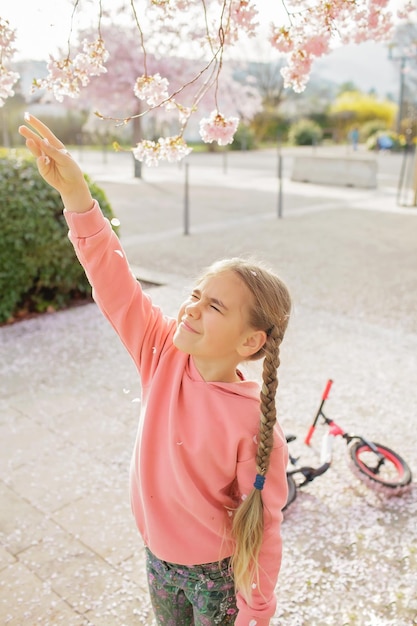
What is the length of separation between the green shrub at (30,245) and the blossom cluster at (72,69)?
3084 millimetres

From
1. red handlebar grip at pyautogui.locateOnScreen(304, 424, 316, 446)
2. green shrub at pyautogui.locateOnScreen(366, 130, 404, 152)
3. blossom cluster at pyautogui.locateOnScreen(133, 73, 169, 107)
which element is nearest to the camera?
blossom cluster at pyautogui.locateOnScreen(133, 73, 169, 107)

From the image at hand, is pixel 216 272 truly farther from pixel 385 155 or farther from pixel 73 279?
pixel 385 155

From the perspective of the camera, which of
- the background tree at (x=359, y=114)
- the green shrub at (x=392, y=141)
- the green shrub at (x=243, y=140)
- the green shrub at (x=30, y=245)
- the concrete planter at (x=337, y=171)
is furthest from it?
the background tree at (x=359, y=114)

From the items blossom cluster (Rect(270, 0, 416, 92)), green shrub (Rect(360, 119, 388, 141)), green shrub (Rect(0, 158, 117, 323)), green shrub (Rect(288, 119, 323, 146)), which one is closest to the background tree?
green shrub (Rect(360, 119, 388, 141))

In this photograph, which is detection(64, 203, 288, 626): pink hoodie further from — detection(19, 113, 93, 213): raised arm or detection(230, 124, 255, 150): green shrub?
detection(230, 124, 255, 150): green shrub

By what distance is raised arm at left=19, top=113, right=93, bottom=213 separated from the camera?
1.42 metres

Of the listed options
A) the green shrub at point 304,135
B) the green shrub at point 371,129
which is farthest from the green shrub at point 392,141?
the green shrub at point 371,129

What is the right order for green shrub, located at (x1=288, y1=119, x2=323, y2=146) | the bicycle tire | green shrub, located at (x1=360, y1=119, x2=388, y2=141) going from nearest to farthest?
the bicycle tire
green shrub, located at (x1=288, y1=119, x2=323, y2=146)
green shrub, located at (x1=360, y1=119, x2=388, y2=141)

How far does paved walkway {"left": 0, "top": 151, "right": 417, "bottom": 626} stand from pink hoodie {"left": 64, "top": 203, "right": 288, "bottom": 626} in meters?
0.88

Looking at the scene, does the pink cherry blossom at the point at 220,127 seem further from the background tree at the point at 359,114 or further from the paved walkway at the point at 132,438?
the background tree at the point at 359,114

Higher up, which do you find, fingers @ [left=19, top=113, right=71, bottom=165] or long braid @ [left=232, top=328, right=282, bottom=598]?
fingers @ [left=19, top=113, right=71, bottom=165]

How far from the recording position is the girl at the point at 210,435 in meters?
1.46

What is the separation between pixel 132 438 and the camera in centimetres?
351

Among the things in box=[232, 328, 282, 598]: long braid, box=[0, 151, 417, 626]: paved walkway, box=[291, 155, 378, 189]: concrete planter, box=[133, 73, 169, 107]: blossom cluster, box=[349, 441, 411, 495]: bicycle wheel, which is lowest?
box=[0, 151, 417, 626]: paved walkway
